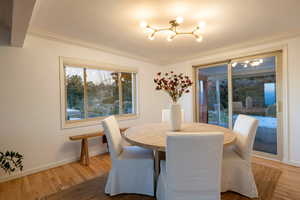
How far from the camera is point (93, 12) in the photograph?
Result: 1977mm

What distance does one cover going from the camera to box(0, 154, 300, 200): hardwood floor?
1.97m

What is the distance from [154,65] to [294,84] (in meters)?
3.16

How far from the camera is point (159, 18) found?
2135 millimetres

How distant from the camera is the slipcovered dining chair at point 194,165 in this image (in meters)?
1.29

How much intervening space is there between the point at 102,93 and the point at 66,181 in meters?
1.89

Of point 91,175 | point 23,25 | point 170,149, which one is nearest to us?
point 170,149

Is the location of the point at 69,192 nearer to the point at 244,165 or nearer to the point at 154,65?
the point at 244,165

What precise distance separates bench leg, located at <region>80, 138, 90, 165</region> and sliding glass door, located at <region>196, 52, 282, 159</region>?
119 inches

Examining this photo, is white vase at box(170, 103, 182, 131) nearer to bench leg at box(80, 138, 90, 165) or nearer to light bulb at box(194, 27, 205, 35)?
light bulb at box(194, 27, 205, 35)

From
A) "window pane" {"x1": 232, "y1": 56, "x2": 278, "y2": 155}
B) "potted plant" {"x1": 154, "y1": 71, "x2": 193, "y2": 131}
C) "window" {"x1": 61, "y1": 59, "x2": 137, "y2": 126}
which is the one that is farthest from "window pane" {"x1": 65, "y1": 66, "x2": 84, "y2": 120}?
"window pane" {"x1": 232, "y1": 56, "x2": 278, "y2": 155}

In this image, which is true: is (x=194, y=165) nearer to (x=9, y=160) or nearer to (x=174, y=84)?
(x=174, y=84)

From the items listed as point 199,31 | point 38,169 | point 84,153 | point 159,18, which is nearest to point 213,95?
point 199,31

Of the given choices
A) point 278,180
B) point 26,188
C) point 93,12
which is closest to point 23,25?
point 93,12

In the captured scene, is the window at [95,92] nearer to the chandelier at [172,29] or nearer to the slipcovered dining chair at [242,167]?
the chandelier at [172,29]
